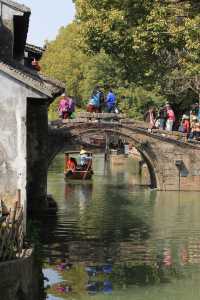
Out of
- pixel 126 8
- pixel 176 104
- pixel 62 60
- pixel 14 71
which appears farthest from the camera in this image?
pixel 62 60

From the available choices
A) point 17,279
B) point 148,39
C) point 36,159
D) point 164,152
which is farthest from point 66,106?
point 17,279

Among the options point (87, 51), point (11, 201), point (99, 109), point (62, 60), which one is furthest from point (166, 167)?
point (62, 60)

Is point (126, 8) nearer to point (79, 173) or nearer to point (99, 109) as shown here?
point (99, 109)

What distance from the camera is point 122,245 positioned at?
2259cm

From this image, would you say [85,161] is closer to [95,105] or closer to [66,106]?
[95,105]

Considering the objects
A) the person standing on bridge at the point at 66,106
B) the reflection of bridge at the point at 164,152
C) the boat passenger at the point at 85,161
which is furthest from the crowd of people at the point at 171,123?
the boat passenger at the point at 85,161

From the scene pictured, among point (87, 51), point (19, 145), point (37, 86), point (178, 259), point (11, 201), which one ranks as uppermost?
point (87, 51)

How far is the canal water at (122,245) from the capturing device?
17.5 m

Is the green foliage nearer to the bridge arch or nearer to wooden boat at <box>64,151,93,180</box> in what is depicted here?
the bridge arch

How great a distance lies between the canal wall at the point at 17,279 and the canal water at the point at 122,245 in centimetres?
165

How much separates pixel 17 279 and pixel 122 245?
8.42 m

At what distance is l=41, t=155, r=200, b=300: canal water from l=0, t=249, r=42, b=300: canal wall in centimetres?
165

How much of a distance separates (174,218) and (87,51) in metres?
12.2

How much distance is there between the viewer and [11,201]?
16.9 metres
